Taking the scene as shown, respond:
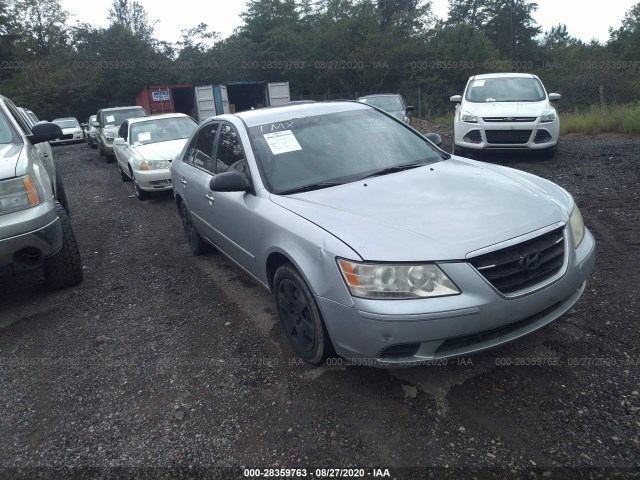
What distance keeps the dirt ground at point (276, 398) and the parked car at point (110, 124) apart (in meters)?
10.7

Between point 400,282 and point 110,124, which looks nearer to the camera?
point 400,282

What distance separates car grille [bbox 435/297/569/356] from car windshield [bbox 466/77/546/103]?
7.75 meters

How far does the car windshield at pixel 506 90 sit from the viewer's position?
31.1 ft

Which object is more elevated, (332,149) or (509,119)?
(332,149)

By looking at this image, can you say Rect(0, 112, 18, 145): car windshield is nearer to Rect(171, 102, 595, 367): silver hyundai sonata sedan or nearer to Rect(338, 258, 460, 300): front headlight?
Rect(171, 102, 595, 367): silver hyundai sonata sedan

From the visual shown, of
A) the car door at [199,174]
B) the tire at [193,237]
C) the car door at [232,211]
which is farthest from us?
the tire at [193,237]

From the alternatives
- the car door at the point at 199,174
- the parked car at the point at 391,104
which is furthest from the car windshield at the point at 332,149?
the parked car at the point at 391,104

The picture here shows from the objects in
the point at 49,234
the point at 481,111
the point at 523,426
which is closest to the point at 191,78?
the point at 481,111

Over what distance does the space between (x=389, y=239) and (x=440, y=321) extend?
0.50 m

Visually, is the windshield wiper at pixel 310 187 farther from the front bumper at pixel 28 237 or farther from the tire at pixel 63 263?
the tire at pixel 63 263

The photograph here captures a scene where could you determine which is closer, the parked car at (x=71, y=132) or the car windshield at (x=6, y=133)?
the car windshield at (x=6, y=133)

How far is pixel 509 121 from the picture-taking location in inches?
340

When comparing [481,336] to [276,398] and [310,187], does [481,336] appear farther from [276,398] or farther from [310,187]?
[310,187]

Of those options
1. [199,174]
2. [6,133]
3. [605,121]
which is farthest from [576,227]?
[605,121]
